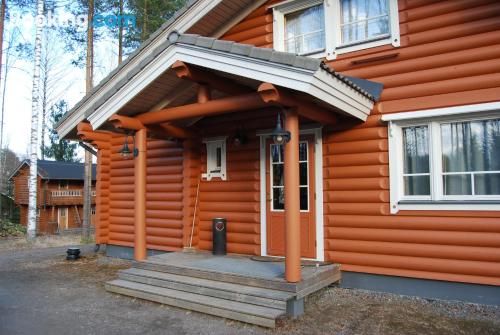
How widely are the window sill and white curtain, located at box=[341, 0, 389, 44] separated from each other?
2596 millimetres

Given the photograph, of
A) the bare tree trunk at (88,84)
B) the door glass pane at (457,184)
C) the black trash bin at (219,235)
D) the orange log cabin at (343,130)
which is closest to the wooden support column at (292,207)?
the orange log cabin at (343,130)

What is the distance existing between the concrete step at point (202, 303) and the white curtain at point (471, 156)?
298cm

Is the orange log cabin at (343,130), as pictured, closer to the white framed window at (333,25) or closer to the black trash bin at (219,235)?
the white framed window at (333,25)

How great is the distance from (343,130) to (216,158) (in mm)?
2672

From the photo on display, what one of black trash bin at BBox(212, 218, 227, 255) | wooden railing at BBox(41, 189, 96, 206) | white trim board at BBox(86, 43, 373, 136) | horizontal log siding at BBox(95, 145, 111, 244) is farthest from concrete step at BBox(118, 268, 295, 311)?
wooden railing at BBox(41, 189, 96, 206)

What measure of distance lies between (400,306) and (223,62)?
3.99 metres

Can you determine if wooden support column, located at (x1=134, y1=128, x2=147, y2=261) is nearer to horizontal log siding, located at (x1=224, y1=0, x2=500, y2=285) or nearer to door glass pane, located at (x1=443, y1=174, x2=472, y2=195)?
horizontal log siding, located at (x1=224, y1=0, x2=500, y2=285)

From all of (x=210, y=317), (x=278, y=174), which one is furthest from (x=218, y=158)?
(x=210, y=317)

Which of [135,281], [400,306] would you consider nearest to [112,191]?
[135,281]

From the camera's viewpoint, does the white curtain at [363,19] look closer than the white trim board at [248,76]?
No

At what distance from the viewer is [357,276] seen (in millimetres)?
6023

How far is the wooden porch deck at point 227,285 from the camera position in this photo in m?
4.80

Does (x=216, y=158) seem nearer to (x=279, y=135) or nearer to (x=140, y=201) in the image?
(x=140, y=201)

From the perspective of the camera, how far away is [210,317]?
503 centimetres
